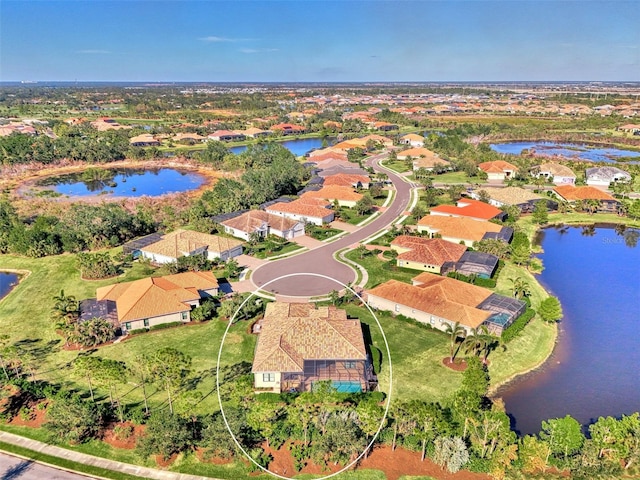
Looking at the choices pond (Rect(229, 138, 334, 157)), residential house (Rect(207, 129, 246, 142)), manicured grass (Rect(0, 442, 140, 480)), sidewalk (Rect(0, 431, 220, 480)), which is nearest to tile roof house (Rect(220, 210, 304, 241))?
sidewalk (Rect(0, 431, 220, 480))

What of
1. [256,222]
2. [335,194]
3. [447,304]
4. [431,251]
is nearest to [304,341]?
[447,304]

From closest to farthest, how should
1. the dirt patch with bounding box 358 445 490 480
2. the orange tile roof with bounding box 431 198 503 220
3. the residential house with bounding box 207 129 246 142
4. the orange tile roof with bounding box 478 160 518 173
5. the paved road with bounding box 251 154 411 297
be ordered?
the dirt patch with bounding box 358 445 490 480 → the paved road with bounding box 251 154 411 297 → the orange tile roof with bounding box 431 198 503 220 → the orange tile roof with bounding box 478 160 518 173 → the residential house with bounding box 207 129 246 142

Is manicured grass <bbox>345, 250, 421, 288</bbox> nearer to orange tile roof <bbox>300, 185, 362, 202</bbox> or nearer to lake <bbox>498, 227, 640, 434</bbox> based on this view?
lake <bbox>498, 227, 640, 434</bbox>

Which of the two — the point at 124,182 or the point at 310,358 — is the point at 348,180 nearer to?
the point at 124,182

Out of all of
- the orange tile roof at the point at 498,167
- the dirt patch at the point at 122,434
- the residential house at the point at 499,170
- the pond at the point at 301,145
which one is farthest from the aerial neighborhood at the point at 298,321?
the pond at the point at 301,145

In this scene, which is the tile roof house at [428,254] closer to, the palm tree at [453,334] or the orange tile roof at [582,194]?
the palm tree at [453,334]

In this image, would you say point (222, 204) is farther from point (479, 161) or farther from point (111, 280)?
point (479, 161)

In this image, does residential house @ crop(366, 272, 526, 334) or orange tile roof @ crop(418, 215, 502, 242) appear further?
orange tile roof @ crop(418, 215, 502, 242)
